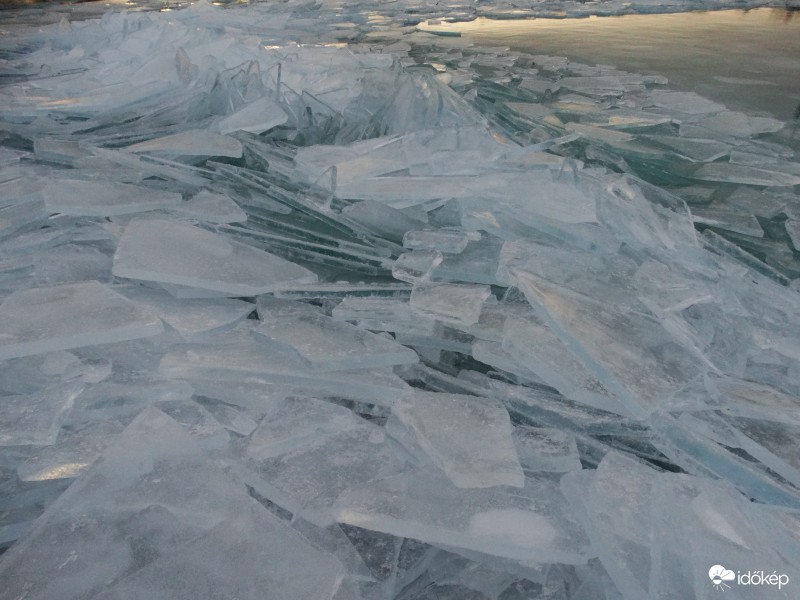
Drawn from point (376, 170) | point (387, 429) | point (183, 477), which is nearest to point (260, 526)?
point (183, 477)

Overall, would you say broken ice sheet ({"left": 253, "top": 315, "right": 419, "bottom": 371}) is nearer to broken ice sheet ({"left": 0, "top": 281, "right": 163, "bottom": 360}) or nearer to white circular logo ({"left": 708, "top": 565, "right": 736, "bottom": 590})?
broken ice sheet ({"left": 0, "top": 281, "right": 163, "bottom": 360})

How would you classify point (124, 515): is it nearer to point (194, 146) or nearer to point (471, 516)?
point (471, 516)

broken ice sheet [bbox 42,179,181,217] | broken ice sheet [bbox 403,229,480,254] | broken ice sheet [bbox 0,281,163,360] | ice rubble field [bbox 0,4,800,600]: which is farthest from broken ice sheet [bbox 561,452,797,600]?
broken ice sheet [bbox 42,179,181,217]

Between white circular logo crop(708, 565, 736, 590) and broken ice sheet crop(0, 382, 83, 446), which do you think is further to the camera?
broken ice sheet crop(0, 382, 83, 446)

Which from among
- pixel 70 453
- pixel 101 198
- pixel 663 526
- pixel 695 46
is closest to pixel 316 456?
pixel 70 453

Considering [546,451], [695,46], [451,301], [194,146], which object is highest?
[695,46]

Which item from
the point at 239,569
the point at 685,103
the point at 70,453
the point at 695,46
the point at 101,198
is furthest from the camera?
the point at 695,46

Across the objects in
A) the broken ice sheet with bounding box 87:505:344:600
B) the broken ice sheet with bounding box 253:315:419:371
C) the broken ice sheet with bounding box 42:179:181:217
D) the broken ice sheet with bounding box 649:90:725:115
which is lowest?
the broken ice sheet with bounding box 87:505:344:600

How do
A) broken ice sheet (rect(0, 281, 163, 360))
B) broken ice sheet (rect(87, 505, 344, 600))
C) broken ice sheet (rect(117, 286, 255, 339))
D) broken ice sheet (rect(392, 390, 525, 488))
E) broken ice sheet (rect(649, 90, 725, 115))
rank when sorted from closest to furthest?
1. broken ice sheet (rect(87, 505, 344, 600))
2. broken ice sheet (rect(392, 390, 525, 488))
3. broken ice sheet (rect(0, 281, 163, 360))
4. broken ice sheet (rect(117, 286, 255, 339))
5. broken ice sheet (rect(649, 90, 725, 115))
